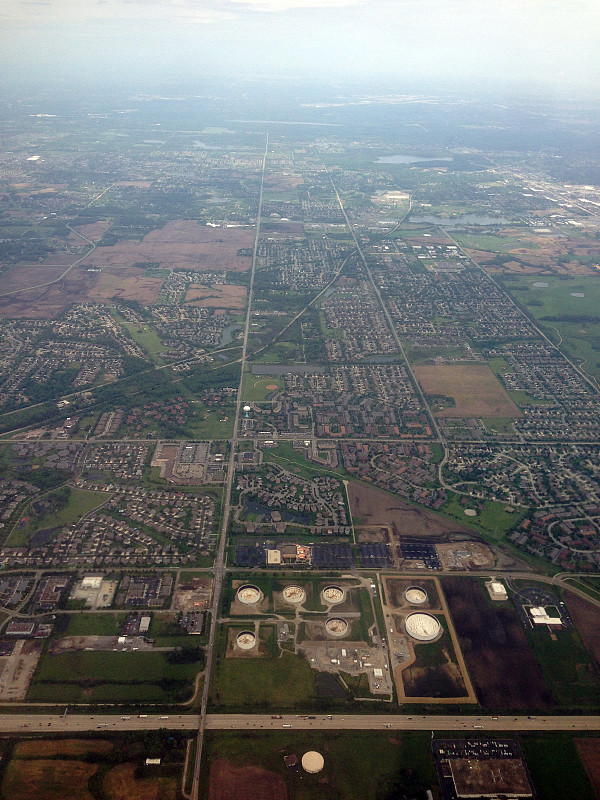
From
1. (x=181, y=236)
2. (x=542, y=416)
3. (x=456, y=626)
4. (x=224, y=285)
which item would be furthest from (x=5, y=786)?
(x=181, y=236)

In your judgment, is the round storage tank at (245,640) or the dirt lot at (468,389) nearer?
the round storage tank at (245,640)

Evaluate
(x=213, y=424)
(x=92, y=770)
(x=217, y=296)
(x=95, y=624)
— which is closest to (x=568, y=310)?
(x=217, y=296)

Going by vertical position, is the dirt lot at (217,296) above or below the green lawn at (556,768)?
above

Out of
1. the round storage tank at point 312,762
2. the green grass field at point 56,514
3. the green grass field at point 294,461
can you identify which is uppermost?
the green grass field at point 294,461

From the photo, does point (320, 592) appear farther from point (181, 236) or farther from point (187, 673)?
point (181, 236)

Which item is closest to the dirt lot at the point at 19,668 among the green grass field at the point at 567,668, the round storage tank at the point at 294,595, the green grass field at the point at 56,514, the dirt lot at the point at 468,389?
the green grass field at the point at 56,514

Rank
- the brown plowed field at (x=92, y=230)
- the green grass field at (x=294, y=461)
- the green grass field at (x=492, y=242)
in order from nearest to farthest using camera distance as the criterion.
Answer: the green grass field at (x=294, y=461), the brown plowed field at (x=92, y=230), the green grass field at (x=492, y=242)

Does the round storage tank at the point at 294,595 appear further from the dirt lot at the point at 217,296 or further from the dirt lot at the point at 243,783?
the dirt lot at the point at 217,296

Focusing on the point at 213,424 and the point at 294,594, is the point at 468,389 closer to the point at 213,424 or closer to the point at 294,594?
the point at 213,424
